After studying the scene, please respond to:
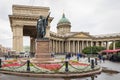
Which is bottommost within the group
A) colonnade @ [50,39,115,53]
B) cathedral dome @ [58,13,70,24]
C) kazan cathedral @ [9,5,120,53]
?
colonnade @ [50,39,115,53]

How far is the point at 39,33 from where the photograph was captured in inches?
1176

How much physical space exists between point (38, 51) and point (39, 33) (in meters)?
2.69

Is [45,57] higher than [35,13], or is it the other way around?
[35,13]

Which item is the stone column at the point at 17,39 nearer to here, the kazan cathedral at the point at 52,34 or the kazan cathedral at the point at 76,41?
the kazan cathedral at the point at 52,34

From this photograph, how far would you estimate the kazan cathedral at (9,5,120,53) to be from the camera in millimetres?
75562

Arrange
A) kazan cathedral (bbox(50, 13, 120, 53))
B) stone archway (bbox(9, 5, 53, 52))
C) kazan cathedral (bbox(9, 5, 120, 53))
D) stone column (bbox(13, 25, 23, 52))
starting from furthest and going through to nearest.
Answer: kazan cathedral (bbox(50, 13, 120, 53))
kazan cathedral (bbox(9, 5, 120, 53))
stone archway (bbox(9, 5, 53, 52))
stone column (bbox(13, 25, 23, 52))

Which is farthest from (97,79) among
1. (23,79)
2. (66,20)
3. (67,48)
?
(66,20)

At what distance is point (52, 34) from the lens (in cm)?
12488

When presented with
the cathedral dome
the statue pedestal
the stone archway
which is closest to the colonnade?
the cathedral dome

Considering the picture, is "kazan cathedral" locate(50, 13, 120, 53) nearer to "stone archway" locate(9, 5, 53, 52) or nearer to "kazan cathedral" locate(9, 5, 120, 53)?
"kazan cathedral" locate(9, 5, 120, 53)

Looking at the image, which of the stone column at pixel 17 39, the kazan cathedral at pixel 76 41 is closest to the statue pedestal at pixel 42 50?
the stone column at pixel 17 39

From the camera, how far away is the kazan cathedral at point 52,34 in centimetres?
7556

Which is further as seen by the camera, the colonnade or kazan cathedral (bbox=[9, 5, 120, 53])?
the colonnade

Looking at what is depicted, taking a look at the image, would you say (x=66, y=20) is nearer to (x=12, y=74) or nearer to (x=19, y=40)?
(x=19, y=40)
